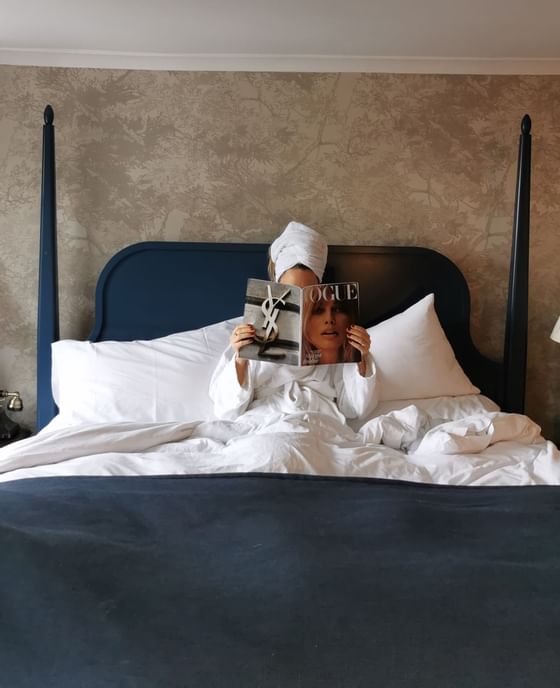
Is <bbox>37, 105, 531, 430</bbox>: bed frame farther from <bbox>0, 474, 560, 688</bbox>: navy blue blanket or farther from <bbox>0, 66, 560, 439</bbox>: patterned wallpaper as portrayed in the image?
<bbox>0, 474, 560, 688</bbox>: navy blue blanket

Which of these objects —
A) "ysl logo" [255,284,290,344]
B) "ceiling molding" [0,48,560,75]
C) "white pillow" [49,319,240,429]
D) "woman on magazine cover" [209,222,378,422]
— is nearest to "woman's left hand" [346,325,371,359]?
"woman on magazine cover" [209,222,378,422]

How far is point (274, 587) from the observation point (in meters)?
1.09

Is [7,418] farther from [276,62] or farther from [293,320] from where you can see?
[276,62]

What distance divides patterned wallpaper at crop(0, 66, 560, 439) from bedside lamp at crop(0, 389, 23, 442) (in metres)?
0.28

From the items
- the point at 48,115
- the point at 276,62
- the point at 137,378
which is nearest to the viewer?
the point at 137,378

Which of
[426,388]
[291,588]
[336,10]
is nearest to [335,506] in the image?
[291,588]

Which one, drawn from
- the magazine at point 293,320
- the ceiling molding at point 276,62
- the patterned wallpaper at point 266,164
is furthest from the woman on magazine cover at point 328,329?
the ceiling molding at point 276,62

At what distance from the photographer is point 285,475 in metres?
1.57

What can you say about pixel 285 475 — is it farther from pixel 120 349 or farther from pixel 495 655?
pixel 120 349

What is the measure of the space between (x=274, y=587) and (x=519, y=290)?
1746 mm

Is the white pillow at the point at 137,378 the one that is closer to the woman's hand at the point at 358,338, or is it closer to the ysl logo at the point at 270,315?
the ysl logo at the point at 270,315

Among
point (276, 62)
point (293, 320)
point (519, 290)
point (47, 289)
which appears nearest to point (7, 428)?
point (47, 289)

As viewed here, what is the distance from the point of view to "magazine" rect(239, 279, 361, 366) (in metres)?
1.92

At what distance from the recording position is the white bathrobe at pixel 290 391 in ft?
6.73
